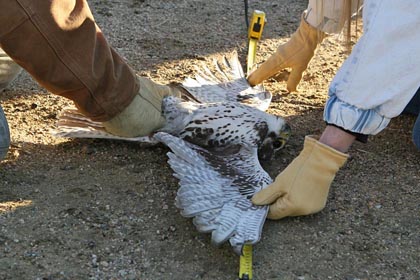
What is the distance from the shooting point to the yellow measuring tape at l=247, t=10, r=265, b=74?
3.43m

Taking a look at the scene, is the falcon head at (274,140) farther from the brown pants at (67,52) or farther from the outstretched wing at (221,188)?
the brown pants at (67,52)

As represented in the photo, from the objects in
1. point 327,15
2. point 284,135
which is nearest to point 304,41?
point 327,15

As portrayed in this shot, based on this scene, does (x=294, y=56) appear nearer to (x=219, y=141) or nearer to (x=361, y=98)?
(x=219, y=141)

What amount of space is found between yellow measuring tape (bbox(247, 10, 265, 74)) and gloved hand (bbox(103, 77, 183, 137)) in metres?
0.72

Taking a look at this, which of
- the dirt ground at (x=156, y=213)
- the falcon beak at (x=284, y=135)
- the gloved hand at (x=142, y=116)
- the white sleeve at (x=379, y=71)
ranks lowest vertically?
the dirt ground at (x=156, y=213)

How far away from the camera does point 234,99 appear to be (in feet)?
10.4

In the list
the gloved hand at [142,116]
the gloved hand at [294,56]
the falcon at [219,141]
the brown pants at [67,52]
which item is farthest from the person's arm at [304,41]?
the brown pants at [67,52]

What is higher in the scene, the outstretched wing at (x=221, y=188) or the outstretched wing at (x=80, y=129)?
the outstretched wing at (x=221, y=188)

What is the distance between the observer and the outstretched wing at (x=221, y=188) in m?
2.18

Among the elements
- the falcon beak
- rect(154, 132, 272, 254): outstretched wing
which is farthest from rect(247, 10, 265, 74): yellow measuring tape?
rect(154, 132, 272, 254): outstretched wing

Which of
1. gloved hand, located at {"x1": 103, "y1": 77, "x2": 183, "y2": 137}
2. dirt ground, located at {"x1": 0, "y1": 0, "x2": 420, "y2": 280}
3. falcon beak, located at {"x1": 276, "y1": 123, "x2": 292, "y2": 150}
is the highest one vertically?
gloved hand, located at {"x1": 103, "y1": 77, "x2": 183, "y2": 137}

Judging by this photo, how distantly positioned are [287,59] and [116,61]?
898mm

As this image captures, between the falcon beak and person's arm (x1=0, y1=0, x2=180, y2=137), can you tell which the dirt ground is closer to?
the falcon beak

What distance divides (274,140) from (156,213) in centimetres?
61
